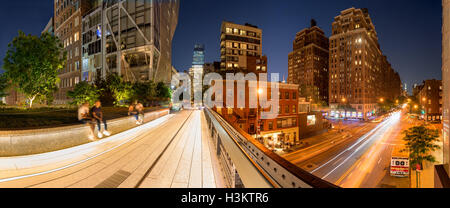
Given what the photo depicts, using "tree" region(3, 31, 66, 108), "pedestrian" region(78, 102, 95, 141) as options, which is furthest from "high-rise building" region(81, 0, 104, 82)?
"pedestrian" region(78, 102, 95, 141)

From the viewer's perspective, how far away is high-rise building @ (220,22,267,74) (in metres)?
61.7

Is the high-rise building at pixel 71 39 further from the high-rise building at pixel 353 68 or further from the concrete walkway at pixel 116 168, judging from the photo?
the high-rise building at pixel 353 68

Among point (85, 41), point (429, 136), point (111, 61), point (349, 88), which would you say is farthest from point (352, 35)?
point (85, 41)

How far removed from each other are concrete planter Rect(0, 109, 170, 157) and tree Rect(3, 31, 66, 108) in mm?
9938

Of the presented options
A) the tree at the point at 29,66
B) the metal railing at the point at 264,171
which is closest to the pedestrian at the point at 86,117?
the metal railing at the point at 264,171

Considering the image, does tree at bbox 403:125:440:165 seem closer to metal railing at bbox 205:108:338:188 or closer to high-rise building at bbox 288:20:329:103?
metal railing at bbox 205:108:338:188

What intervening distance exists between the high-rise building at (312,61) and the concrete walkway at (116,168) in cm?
11647

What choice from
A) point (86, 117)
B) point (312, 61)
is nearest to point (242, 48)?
point (86, 117)

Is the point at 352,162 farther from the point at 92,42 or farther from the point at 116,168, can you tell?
the point at 92,42

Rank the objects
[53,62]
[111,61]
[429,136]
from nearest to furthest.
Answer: [53,62] < [429,136] < [111,61]

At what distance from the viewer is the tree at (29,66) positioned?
11.7 m
